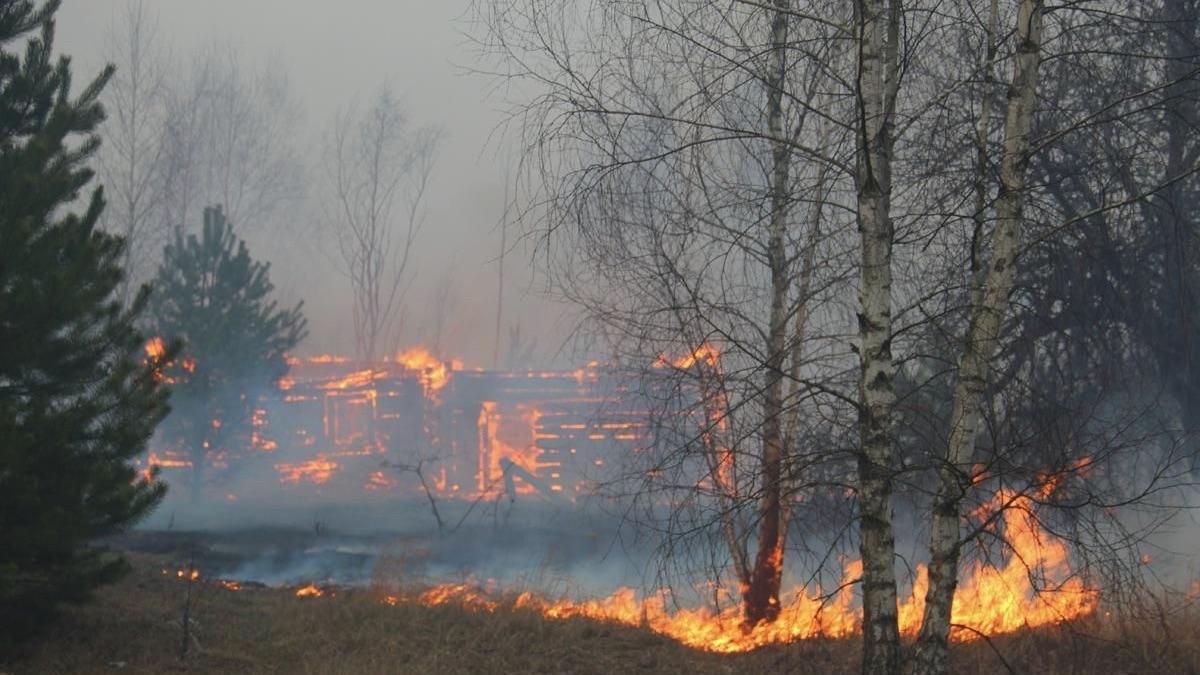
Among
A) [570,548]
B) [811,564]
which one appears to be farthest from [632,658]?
[570,548]

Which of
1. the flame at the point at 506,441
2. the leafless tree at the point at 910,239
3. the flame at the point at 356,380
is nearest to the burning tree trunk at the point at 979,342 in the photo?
the leafless tree at the point at 910,239

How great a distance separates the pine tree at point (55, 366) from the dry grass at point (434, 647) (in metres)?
0.80

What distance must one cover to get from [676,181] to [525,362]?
5190cm

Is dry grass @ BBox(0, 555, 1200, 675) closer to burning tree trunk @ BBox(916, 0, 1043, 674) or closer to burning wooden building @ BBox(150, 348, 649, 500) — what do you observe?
burning tree trunk @ BBox(916, 0, 1043, 674)

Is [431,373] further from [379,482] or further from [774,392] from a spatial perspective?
[774,392]

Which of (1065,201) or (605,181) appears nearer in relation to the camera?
(605,181)

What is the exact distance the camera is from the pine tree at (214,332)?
1086 inches

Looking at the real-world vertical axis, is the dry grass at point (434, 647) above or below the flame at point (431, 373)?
below

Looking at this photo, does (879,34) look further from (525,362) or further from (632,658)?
(525,362)

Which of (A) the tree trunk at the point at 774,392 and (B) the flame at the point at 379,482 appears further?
(B) the flame at the point at 379,482

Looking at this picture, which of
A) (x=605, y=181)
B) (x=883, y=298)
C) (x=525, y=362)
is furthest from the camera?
(x=525, y=362)

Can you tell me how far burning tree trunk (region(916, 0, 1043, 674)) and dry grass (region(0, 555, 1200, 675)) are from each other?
2.81 metres

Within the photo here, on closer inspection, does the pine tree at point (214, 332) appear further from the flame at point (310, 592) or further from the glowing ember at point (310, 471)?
the flame at point (310, 592)

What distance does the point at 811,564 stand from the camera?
13828 mm
